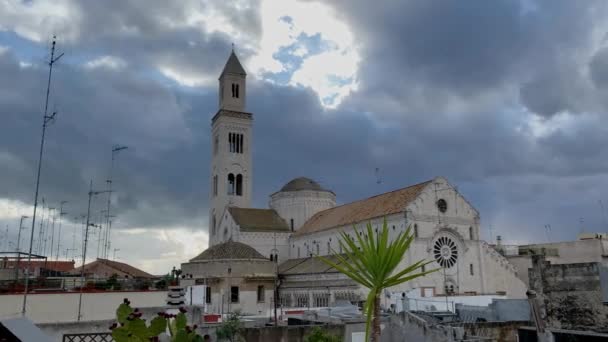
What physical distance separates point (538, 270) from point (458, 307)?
5622mm

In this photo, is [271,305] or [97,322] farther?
[271,305]

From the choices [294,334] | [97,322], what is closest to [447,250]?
[294,334]

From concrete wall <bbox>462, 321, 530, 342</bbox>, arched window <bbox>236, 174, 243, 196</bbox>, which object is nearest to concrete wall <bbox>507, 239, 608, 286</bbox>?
concrete wall <bbox>462, 321, 530, 342</bbox>

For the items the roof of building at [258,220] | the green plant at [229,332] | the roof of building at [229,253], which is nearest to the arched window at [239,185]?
the roof of building at [258,220]

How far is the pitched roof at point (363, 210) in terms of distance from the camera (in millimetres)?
52969

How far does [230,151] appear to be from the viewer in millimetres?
80750

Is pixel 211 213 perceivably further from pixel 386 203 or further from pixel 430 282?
pixel 430 282

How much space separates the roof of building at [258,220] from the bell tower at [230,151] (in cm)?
556

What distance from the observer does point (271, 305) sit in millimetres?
52531

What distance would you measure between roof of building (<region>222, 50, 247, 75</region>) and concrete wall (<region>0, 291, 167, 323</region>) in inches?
2379

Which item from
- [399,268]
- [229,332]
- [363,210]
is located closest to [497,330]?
[229,332]

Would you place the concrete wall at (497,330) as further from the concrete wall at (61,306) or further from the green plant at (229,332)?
the concrete wall at (61,306)

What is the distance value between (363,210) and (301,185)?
2020cm

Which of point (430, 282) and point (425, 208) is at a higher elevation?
point (425, 208)
